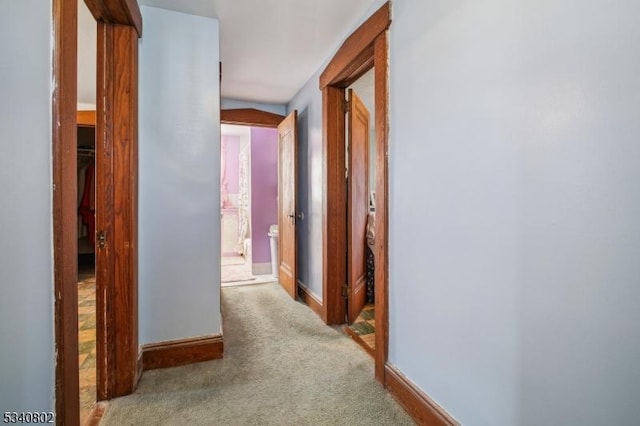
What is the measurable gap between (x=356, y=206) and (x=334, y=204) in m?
0.22

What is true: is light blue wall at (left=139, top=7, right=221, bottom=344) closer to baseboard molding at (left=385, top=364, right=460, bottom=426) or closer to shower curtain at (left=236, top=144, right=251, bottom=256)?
baseboard molding at (left=385, top=364, right=460, bottom=426)

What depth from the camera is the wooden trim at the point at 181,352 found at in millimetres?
2084

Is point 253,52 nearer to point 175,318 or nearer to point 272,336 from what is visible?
point 175,318

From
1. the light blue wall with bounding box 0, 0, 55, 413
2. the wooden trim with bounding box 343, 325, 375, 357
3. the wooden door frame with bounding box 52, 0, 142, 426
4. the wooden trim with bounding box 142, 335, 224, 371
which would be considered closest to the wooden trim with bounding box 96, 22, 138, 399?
the wooden door frame with bounding box 52, 0, 142, 426

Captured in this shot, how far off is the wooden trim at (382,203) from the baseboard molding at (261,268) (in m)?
3.18

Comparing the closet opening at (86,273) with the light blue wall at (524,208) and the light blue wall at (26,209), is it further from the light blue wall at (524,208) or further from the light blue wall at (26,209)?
the light blue wall at (524,208)

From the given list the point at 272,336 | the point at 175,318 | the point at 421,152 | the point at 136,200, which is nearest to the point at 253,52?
the point at 136,200

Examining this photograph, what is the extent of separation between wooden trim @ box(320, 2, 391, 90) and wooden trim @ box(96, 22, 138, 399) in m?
1.38

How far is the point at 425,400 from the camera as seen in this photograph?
1549mm

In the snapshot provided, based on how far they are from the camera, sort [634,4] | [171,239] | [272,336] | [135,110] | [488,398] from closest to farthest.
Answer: [634,4]
[488,398]
[135,110]
[171,239]
[272,336]

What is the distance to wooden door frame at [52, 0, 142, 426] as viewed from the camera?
874 mm

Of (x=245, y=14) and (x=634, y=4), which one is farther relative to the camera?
(x=245, y=14)

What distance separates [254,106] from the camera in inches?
162

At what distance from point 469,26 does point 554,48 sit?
0.42 m
